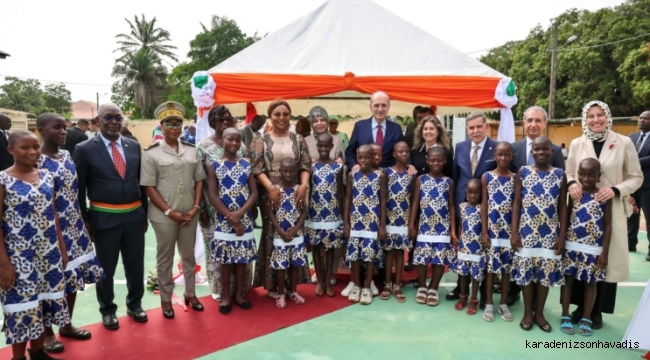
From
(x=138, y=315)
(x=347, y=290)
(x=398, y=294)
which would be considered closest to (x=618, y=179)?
(x=398, y=294)

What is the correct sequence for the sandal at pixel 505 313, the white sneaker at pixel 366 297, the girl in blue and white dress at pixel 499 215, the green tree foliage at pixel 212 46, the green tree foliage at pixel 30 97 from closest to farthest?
the girl in blue and white dress at pixel 499 215 < the sandal at pixel 505 313 < the white sneaker at pixel 366 297 < the green tree foliage at pixel 212 46 < the green tree foliage at pixel 30 97

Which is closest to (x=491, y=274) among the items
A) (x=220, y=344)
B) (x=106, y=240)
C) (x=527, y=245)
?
(x=527, y=245)

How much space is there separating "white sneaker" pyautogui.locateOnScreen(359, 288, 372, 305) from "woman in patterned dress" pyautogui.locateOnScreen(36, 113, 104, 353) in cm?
225

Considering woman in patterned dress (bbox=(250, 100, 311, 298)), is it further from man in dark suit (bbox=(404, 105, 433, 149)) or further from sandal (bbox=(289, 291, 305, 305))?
man in dark suit (bbox=(404, 105, 433, 149))

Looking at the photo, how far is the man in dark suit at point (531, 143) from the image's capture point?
149 inches

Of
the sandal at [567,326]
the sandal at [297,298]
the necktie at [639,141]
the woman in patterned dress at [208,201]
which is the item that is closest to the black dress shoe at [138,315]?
the woman in patterned dress at [208,201]

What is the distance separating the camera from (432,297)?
4145 mm

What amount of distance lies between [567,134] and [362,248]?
1748cm

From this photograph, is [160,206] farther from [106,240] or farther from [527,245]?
[527,245]

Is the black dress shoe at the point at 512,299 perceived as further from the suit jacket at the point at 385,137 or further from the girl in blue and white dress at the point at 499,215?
the suit jacket at the point at 385,137

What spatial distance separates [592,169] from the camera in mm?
3338

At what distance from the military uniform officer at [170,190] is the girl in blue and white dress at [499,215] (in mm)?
2434

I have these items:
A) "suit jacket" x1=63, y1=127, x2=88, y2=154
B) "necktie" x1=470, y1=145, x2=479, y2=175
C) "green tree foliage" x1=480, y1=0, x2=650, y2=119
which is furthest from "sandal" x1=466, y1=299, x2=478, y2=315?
"green tree foliage" x1=480, y1=0, x2=650, y2=119

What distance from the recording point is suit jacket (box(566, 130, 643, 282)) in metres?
3.43
